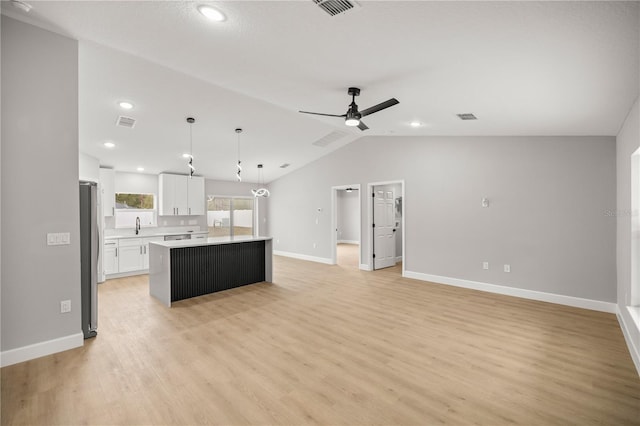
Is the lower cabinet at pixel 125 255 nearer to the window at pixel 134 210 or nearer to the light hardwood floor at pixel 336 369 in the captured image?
the window at pixel 134 210

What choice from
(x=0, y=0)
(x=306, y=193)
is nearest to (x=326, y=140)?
(x=306, y=193)

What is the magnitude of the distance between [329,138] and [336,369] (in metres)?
5.43

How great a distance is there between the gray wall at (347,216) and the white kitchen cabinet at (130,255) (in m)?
8.25

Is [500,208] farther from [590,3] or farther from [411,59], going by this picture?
[590,3]

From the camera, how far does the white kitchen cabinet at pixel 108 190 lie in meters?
6.64

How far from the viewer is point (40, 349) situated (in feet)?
9.47

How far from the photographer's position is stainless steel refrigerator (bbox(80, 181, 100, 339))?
336cm

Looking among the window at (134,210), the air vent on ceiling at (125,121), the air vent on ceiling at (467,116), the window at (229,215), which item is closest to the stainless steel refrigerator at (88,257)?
the air vent on ceiling at (125,121)

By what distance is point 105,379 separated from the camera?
252 cm

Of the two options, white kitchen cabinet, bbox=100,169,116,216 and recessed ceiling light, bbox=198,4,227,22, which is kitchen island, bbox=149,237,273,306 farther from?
recessed ceiling light, bbox=198,4,227,22

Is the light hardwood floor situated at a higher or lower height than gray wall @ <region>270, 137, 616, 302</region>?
lower

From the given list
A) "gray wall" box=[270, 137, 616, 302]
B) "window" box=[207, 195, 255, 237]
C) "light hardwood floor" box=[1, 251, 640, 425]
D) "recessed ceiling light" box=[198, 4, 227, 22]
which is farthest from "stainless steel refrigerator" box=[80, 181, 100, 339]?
"window" box=[207, 195, 255, 237]

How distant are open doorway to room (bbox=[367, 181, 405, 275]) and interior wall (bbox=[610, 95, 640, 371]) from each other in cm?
→ 360

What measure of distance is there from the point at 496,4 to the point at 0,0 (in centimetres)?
369
